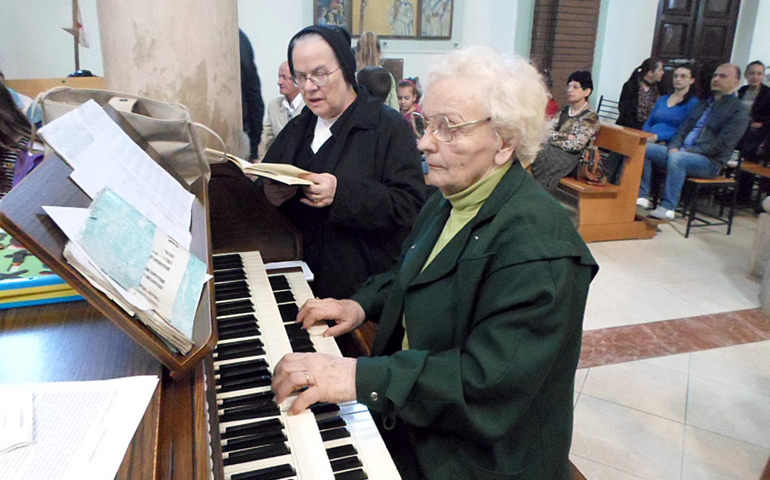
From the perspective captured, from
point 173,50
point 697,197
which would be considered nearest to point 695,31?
point 697,197

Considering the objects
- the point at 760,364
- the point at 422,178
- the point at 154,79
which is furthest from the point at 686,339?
the point at 154,79

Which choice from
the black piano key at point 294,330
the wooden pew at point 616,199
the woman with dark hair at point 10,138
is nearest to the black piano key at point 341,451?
the black piano key at point 294,330

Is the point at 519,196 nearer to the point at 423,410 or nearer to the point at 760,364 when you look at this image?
the point at 423,410

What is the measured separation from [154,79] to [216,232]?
640 millimetres

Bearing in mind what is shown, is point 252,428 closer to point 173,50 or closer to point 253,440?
point 253,440

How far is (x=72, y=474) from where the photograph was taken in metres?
0.72

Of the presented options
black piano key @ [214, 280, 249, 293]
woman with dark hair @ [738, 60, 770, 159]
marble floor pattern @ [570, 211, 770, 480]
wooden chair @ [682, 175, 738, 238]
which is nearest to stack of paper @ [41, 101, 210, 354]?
black piano key @ [214, 280, 249, 293]

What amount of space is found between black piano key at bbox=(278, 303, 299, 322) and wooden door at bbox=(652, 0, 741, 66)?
28.4ft

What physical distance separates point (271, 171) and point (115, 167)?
19.5 inches

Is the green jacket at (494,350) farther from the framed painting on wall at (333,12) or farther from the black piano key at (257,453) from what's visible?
the framed painting on wall at (333,12)

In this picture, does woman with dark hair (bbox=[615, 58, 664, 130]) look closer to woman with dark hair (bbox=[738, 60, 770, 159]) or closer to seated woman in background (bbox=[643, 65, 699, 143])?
seated woman in background (bbox=[643, 65, 699, 143])

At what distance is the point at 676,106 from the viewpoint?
6371 mm

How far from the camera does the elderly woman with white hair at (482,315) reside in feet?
3.84

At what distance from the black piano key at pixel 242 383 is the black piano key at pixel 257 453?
20 centimetres
